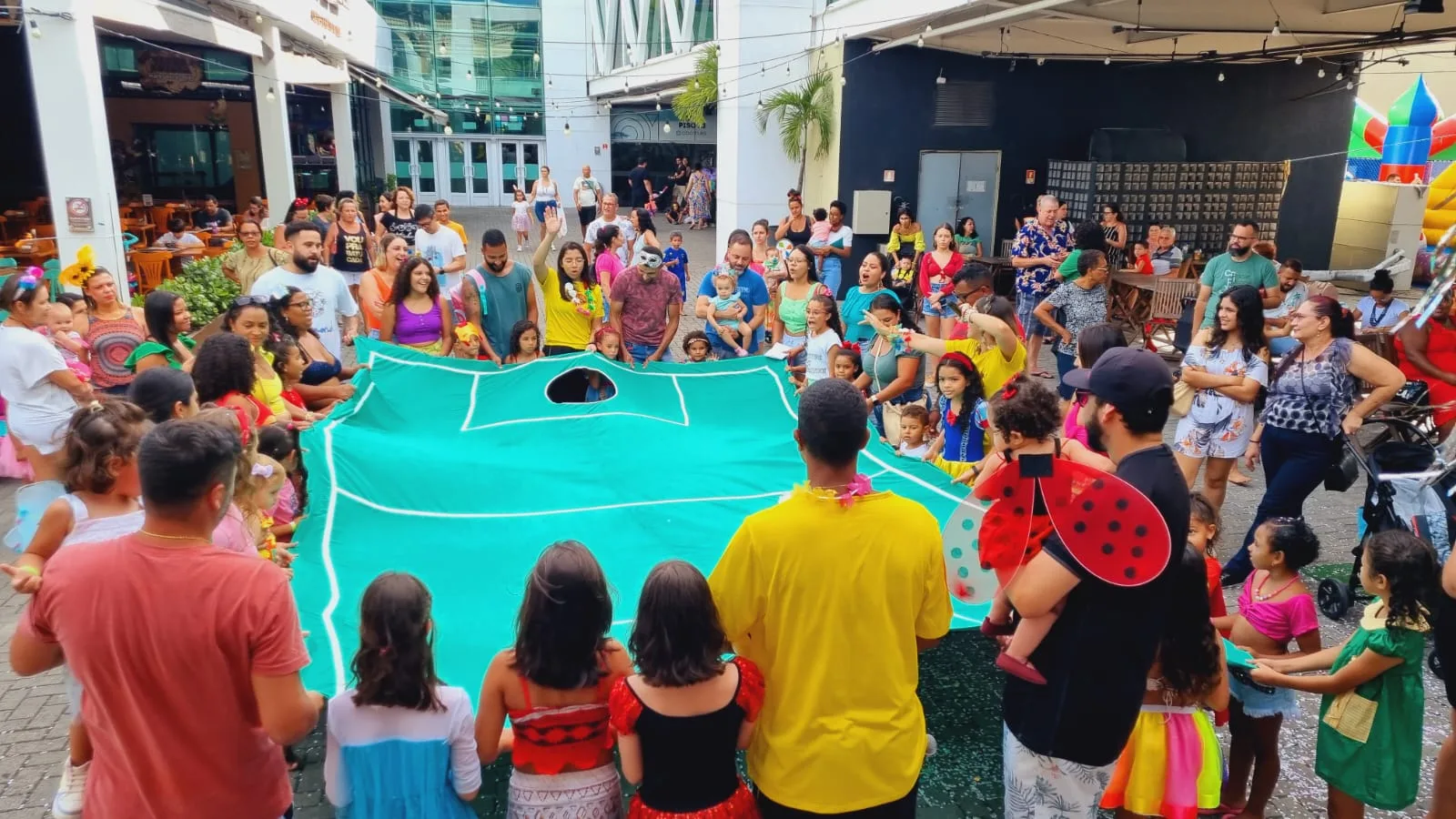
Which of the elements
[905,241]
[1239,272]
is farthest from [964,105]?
[1239,272]

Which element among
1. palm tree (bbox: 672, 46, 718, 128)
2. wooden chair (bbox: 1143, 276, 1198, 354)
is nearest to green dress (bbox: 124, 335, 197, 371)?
wooden chair (bbox: 1143, 276, 1198, 354)

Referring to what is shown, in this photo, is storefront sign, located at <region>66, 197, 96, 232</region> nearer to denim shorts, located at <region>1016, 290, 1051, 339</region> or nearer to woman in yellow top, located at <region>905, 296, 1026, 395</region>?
woman in yellow top, located at <region>905, 296, 1026, 395</region>

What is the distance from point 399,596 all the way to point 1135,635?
1822 mm

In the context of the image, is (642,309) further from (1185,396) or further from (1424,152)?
(1424,152)

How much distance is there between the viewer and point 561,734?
2486 mm

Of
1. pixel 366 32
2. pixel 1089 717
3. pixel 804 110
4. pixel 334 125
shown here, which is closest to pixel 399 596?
pixel 1089 717

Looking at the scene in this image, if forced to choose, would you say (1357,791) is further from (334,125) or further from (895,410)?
(334,125)

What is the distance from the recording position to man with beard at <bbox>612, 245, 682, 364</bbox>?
708 cm

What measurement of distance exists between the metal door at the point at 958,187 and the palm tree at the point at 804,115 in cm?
155

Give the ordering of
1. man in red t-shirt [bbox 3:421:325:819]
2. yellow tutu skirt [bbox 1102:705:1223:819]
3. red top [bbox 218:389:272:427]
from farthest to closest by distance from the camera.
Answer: red top [bbox 218:389:272:427]
yellow tutu skirt [bbox 1102:705:1223:819]
man in red t-shirt [bbox 3:421:325:819]

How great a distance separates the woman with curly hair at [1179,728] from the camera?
276 cm

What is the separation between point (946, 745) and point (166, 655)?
110 inches

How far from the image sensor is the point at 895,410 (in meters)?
5.82

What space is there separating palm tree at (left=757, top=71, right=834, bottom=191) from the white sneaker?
1294cm
